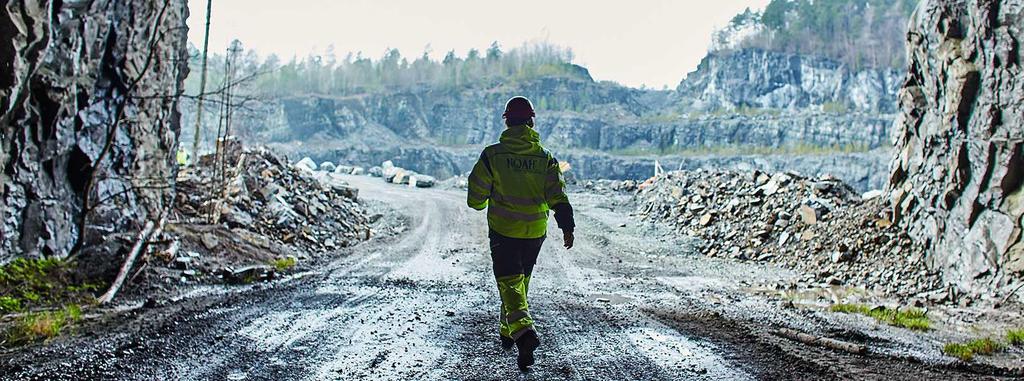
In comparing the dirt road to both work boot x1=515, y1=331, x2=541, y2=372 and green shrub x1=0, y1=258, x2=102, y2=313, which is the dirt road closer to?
work boot x1=515, y1=331, x2=541, y2=372

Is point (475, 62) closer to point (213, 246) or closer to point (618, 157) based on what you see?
point (618, 157)

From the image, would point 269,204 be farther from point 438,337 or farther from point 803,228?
point 803,228

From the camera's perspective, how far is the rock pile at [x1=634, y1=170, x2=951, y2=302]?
32.2 ft

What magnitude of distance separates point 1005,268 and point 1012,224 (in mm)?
636

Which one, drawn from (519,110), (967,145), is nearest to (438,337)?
(519,110)

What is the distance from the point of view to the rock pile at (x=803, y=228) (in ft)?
32.2

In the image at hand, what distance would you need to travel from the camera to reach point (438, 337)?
5109 millimetres

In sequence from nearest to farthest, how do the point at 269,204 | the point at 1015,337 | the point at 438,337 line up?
1. the point at 438,337
2. the point at 1015,337
3. the point at 269,204

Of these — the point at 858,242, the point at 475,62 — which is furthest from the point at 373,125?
the point at 858,242

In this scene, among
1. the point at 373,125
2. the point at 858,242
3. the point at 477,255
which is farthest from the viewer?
the point at 373,125

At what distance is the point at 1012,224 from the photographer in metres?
7.94

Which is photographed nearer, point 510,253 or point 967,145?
point 510,253

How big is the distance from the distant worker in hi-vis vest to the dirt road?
1.99 feet

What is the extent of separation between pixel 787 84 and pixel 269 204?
76443 millimetres
